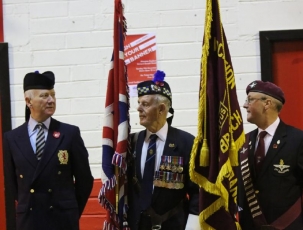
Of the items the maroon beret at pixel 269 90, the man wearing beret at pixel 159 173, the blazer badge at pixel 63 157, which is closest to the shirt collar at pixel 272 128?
the maroon beret at pixel 269 90

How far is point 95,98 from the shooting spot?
4367mm

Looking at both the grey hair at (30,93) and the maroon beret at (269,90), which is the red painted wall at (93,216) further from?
the maroon beret at (269,90)

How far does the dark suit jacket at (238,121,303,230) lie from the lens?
3.11 metres

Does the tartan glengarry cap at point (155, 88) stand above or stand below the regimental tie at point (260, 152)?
above

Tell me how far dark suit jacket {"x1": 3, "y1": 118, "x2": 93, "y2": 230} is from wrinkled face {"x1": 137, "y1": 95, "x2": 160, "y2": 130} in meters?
0.46

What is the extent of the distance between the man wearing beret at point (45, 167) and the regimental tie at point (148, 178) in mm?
437

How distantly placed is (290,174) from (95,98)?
5.65 ft

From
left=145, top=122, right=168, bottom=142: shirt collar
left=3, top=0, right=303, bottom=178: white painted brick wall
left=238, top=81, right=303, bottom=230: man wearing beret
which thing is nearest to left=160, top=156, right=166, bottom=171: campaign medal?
left=145, top=122, right=168, bottom=142: shirt collar

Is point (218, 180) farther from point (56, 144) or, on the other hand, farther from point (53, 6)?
point (53, 6)

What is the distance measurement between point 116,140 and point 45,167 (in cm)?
40

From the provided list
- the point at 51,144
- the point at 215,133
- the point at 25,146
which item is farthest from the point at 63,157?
the point at 215,133

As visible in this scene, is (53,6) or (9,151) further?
(53,6)

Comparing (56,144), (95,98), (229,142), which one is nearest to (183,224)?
(229,142)

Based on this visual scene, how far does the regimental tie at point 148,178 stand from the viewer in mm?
3002
